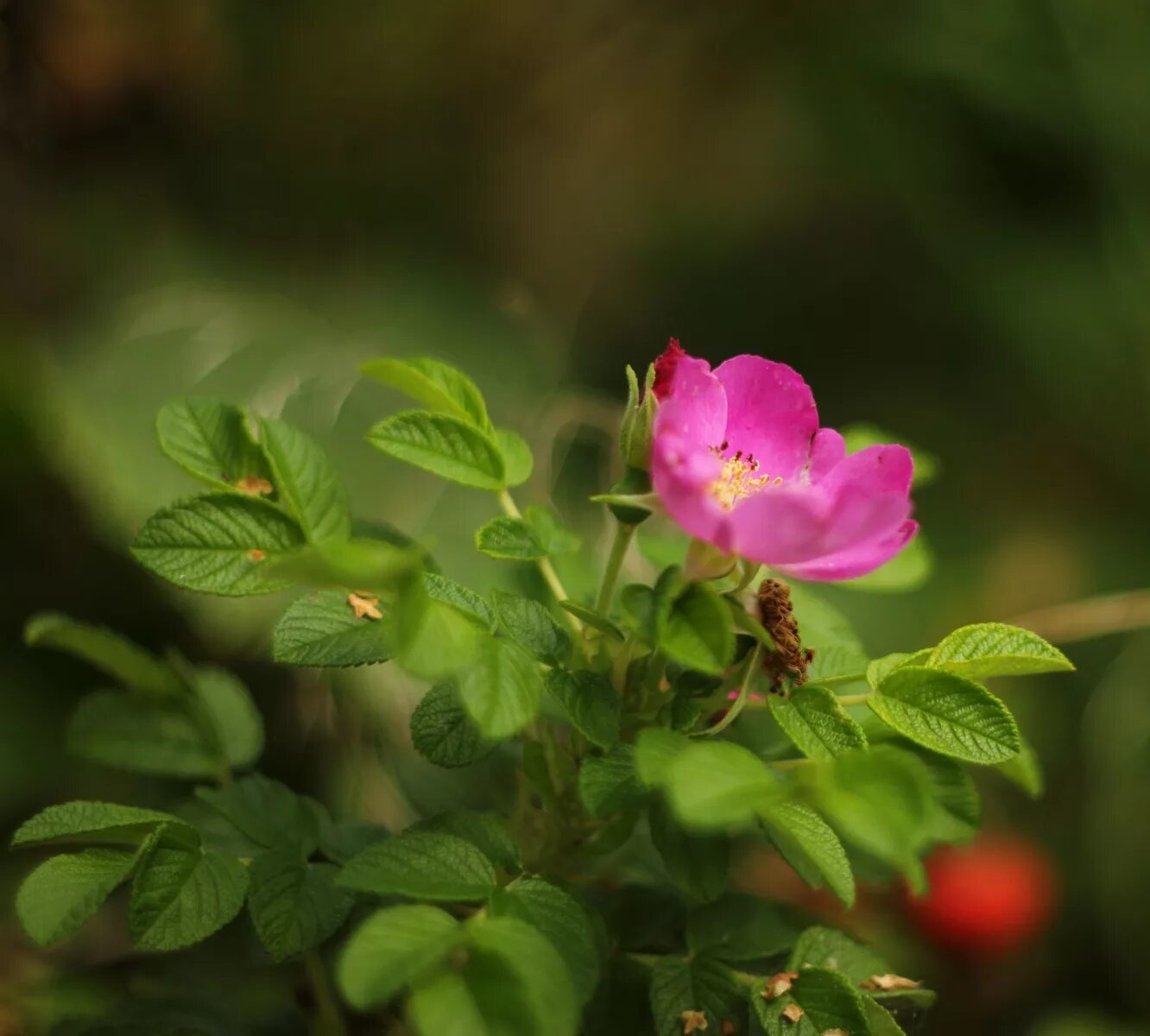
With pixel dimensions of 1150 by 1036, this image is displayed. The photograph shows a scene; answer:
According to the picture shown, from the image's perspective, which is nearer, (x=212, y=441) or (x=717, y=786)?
(x=717, y=786)

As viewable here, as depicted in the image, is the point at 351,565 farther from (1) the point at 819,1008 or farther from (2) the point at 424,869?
(1) the point at 819,1008

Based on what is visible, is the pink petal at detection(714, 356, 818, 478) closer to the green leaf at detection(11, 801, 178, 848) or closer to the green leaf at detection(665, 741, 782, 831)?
the green leaf at detection(665, 741, 782, 831)

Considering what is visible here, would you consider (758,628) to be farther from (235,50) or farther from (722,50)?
(722,50)

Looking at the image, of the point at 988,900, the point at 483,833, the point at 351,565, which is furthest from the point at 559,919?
the point at 988,900

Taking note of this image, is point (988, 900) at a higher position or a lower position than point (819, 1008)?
lower

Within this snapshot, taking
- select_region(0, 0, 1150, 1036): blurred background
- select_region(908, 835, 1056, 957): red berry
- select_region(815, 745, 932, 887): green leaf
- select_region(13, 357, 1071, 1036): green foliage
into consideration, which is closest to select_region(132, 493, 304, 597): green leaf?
select_region(13, 357, 1071, 1036): green foliage

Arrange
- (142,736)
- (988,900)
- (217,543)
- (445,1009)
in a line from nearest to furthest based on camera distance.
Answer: (445,1009) → (217,543) → (142,736) → (988,900)

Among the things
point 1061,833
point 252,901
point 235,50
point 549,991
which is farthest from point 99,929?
point 235,50
